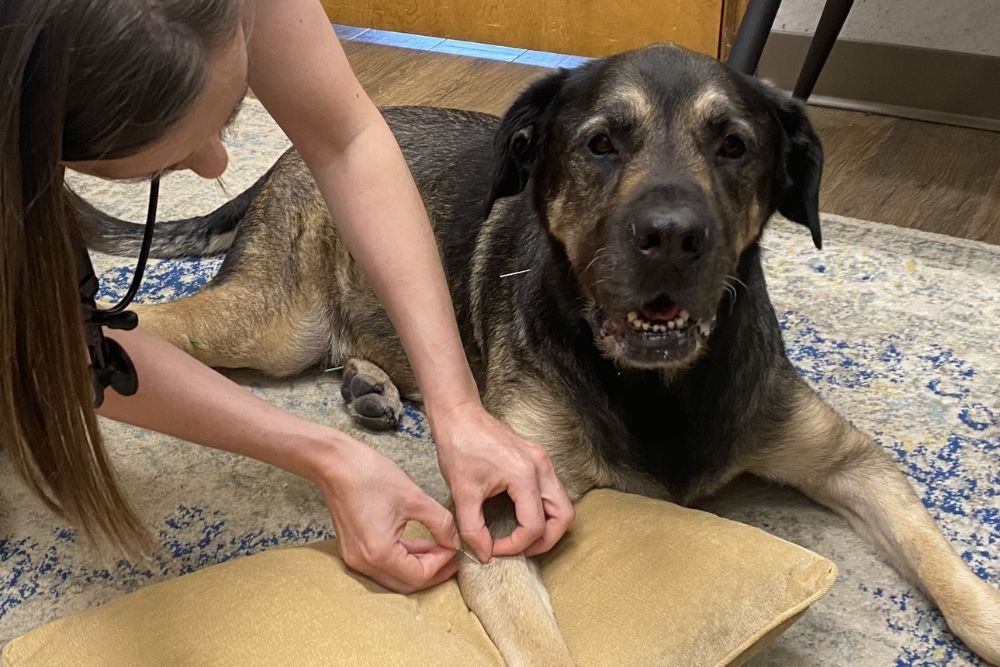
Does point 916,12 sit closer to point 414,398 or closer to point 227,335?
point 414,398

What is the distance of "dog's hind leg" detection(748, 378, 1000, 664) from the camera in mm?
1776

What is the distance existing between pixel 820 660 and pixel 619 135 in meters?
0.95

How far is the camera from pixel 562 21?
173 inches

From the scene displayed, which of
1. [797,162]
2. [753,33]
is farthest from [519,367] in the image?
[753,33]

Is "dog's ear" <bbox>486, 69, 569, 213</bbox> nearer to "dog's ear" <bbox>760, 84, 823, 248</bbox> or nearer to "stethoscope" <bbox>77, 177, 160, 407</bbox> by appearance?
"dog's ear" <bbox>760, 84, 823, 248</bbox>

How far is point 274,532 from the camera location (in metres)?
2.06

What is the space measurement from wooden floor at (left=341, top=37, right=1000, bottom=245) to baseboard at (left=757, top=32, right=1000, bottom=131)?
84 mm

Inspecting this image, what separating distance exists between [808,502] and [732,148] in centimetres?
78

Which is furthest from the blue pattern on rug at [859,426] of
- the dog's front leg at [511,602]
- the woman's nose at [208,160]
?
the woman's nose at [208,160]

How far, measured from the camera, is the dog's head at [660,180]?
1.63 meters

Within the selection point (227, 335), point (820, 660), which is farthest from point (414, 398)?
point (820, 660)

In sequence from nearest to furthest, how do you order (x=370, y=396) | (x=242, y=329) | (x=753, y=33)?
(x=370, y=396)
(x=242, y=329)
(x=753, y=33)

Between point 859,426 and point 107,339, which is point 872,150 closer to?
point 859,426

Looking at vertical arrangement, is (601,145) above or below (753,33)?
above
